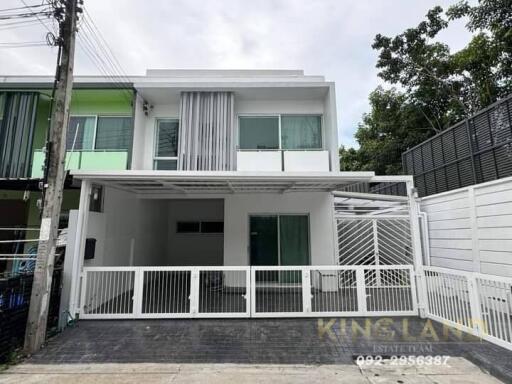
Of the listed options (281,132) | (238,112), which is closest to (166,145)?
(238,112)

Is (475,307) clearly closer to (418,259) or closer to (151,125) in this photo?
(418,259)

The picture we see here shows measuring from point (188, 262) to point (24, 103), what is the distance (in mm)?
7547

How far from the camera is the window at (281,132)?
27.3 ft

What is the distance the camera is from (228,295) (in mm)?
6988

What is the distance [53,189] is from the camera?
14.2 feet

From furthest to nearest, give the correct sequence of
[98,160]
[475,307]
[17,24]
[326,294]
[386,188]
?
[386,188], [98,160], [326,294], [17,24], [475,307]

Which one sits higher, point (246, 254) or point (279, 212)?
point (279, 212)

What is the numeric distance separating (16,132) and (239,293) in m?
7.54

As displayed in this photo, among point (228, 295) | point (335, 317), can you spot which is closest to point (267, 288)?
point (228, 295)

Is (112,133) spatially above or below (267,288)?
above

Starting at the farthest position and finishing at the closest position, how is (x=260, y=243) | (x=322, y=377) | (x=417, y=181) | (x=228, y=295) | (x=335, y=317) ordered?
1. (x=417, y=181)
2. (x=260, y=243)
3. (x=228, y=295)
4. (x=335, y=317)
5. (x=322, y=377)

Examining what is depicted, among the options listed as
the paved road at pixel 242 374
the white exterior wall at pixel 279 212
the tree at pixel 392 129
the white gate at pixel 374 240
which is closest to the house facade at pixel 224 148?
the white exterior wall at pixel 279 212

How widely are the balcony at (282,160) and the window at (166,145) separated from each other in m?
2.10

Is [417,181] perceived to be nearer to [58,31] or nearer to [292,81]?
[292,81]
